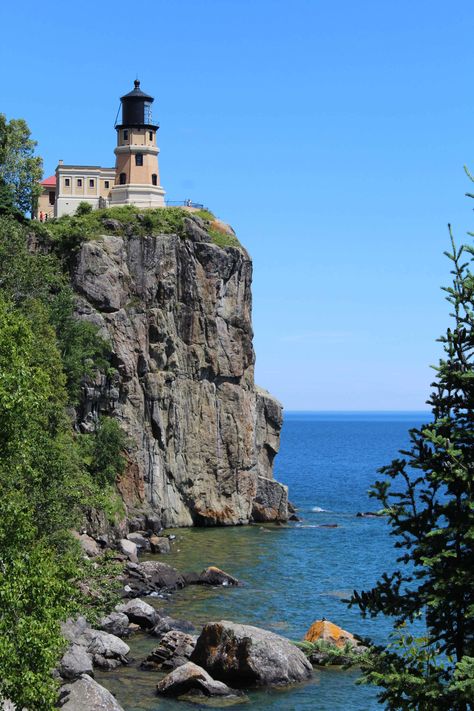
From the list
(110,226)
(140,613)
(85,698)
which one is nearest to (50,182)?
(110,226)

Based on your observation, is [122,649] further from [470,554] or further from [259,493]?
[259,493]

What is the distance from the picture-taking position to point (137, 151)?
96.3 metres

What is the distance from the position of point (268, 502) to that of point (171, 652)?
47532 mm

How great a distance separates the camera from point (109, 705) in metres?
33.9

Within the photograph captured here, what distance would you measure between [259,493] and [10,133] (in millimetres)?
37698

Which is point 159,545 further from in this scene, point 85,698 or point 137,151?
point 137,151

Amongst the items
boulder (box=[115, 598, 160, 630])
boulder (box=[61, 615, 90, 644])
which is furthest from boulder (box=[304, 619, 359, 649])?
boulder (box=[61, 615, 90, 644])

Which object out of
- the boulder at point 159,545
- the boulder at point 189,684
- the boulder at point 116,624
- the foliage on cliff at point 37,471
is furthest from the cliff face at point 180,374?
the boulder at point 189,684

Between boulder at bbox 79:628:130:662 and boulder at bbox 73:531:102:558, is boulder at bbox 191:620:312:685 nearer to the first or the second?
boulder at bbox 79:628:130:662

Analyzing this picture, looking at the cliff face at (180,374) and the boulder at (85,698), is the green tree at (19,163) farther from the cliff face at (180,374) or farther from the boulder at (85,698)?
the boulder at (85,698)

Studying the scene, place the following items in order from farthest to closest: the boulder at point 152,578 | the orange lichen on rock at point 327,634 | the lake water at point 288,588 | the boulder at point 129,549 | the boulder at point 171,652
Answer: the boulder at point 129,549 < the boulder at point 152,578 < the orange lichen on rock at point 327,634 < the boulder at point 171,652 < the lake water at point 288,588

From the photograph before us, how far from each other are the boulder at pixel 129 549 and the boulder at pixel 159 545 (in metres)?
2.63

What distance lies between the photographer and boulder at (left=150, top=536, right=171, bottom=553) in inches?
2768

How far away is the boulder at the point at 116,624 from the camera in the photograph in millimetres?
47438
